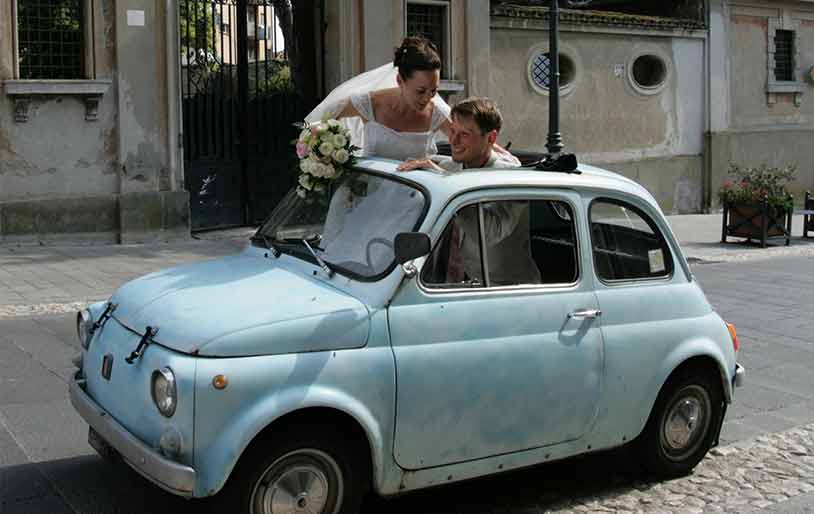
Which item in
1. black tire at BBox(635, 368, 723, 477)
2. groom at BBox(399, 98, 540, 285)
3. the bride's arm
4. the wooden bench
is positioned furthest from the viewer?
the wooden bench

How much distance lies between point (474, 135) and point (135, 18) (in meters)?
10.9

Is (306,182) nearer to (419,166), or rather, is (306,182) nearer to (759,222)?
(419,166)

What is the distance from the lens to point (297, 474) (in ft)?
13.4

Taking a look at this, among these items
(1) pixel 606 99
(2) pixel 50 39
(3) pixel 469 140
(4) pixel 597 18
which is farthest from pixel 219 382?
(1) pixel 606 99

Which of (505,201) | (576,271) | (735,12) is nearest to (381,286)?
(505,201)

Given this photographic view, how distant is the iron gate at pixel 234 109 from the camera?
16.0 metres

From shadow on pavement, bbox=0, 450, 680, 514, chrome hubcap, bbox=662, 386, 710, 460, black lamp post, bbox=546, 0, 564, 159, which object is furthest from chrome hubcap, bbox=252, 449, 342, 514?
black lamp post, bbox=546, 0, 564, 159

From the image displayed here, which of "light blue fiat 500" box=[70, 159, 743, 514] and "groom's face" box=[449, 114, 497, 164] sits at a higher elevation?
"groom's face" box=[449, 114, 497, 164]

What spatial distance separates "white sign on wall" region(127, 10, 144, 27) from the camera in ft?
48.2

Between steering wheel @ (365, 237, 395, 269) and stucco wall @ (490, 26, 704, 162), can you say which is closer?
steering wheel @ (365, 237, 395, 269)

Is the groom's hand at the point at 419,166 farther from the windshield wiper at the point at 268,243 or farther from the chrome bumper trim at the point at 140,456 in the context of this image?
the chrome bumper trim at the point at 140,456

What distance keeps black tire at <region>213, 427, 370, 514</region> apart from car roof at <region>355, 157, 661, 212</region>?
1.21 m

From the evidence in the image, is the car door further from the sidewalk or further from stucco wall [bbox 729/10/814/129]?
stucco wall [bbox 729/10/814/129]

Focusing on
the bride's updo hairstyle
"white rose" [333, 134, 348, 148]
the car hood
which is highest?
the bride's updo hairstyle
